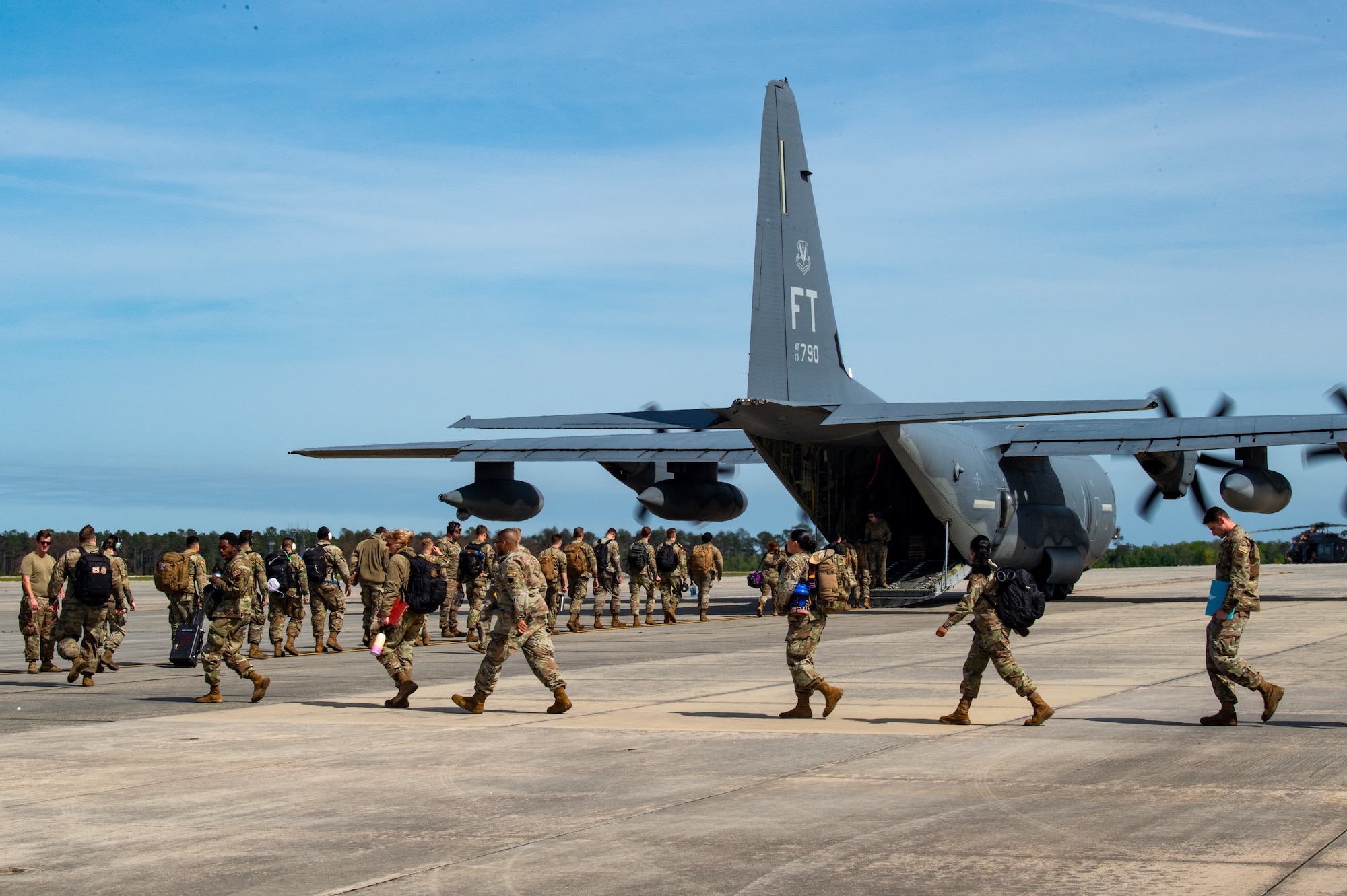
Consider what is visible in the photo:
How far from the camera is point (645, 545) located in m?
24.9

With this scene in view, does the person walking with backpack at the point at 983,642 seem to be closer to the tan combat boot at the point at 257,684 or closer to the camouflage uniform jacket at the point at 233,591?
the tan combat boot at the point at 257,684

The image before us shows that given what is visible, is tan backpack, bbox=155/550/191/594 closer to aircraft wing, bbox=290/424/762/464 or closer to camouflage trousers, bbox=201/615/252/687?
camouflage trousers, bbox=201/615/252/687

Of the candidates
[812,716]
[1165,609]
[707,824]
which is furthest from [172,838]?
[1165,609]

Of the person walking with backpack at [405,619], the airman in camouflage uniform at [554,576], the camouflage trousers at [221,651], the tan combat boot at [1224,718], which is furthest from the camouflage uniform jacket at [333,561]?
the tan combat boot at [1224,718]

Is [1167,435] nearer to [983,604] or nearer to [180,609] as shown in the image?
[983,604]

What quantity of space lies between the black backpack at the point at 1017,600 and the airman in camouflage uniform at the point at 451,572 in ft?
38.2

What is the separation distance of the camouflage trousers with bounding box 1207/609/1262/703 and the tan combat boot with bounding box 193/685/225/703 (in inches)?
353

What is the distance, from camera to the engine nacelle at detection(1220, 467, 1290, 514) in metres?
26.2

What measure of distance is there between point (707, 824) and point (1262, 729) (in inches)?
209

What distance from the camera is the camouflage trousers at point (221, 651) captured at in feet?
42.4

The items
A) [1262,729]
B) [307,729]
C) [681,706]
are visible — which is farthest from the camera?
[681,706]

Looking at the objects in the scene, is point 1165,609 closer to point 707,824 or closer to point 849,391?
point 849,391

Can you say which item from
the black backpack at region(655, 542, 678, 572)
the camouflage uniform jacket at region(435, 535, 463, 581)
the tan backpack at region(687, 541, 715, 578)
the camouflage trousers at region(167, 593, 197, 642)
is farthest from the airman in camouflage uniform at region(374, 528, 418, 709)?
the tan backpack at region(687, 541, 715, 578)

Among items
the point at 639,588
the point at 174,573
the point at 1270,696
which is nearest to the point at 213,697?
the point at 174,573
